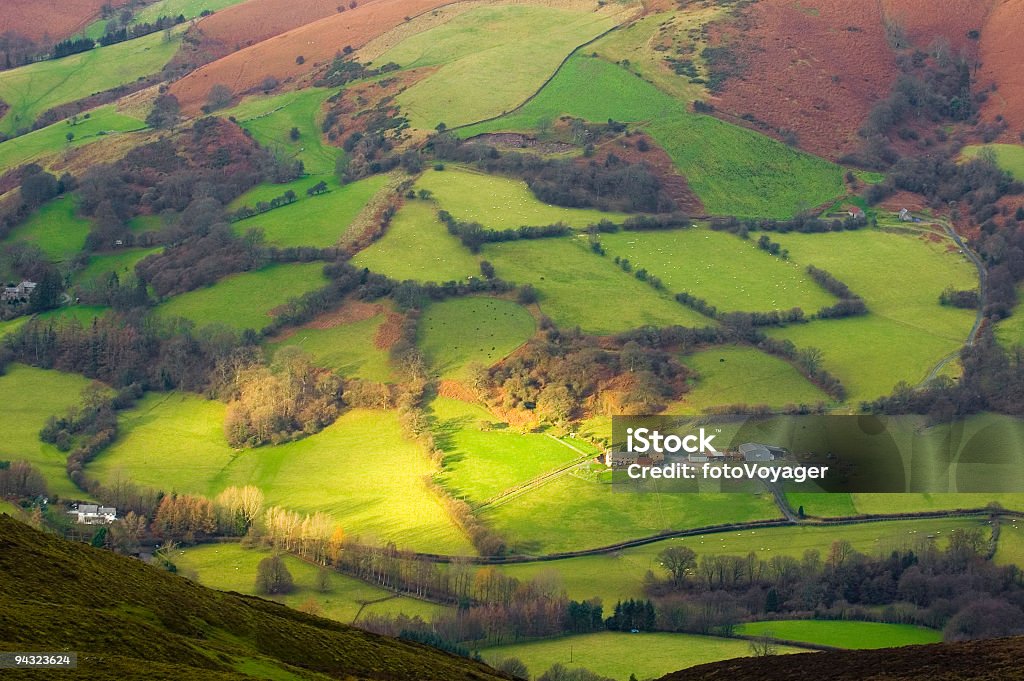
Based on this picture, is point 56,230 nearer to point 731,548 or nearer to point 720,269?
point 720,269

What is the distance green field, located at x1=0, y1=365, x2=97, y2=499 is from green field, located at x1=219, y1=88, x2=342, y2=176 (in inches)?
1598

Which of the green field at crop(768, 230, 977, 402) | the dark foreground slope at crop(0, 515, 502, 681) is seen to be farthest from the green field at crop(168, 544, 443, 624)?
the green field at crop(768, 230, 977, 402)

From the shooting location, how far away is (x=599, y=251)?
131m

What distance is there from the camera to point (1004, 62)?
559ft

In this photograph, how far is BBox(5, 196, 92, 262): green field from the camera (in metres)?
140

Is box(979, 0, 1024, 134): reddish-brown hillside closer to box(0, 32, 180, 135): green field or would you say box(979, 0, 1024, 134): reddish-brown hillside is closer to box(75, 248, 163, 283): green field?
box(75, 248, 163, 283): green field

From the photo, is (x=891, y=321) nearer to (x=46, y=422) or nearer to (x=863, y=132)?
(x=863, y=132)

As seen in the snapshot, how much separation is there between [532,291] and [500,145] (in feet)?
115

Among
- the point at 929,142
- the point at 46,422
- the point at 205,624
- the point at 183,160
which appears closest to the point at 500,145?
the point at 183,160

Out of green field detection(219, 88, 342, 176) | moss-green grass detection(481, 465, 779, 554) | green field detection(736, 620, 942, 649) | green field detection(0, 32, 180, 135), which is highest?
green field detection(0, 32, 180, 135)

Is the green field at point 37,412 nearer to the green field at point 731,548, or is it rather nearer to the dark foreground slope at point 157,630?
the green field at point 731,548

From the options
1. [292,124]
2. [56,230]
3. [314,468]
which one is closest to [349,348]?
[314,468]

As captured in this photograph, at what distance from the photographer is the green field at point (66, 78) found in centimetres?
18500

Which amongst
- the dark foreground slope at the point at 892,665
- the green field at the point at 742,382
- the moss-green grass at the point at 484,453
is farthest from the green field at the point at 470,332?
the dark foreground slope at the point at 892,665
